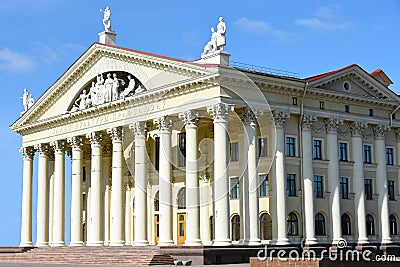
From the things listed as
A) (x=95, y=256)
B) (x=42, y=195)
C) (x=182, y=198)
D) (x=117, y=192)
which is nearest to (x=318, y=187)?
(x=182, y=198)

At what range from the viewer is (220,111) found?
38.1m

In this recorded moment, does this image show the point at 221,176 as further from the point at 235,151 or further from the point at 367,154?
the point at 367,154

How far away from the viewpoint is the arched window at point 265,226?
41325 millimetres

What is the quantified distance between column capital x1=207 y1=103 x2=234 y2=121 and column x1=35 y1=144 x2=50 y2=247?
1849 cm

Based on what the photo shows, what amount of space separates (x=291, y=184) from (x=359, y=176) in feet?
17.1

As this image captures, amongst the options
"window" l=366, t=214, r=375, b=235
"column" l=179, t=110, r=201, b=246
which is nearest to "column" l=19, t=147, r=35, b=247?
"column" l=179, t=110, r=201, b=246

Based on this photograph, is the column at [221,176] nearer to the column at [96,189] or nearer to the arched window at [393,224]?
the column at [96,189]

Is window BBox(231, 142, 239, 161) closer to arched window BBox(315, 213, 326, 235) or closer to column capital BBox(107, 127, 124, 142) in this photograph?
arched window BBox(315, 213, 326, 235)

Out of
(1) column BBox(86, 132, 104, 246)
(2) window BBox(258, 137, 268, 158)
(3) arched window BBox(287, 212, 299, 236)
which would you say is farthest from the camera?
(1) column BBox(86, 132, 104, 246)

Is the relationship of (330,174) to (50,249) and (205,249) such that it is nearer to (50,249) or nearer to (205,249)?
(205,249)

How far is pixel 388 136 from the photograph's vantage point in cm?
4791

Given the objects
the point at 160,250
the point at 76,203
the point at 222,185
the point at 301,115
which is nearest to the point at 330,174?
the point at 301,115

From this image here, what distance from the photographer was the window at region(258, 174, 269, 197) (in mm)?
41375

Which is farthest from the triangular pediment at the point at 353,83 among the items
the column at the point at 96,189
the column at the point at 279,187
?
the column at the point at 96,189
